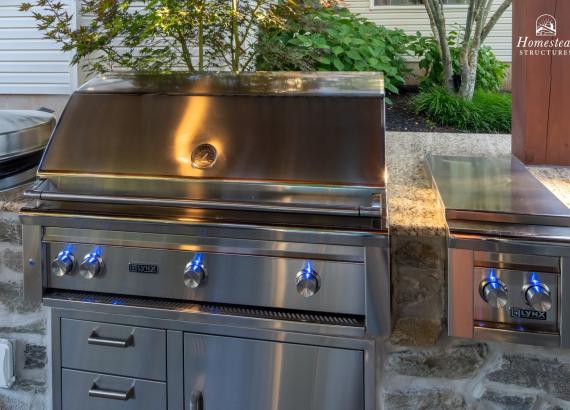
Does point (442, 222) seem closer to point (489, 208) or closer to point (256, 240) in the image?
point (489, 208)

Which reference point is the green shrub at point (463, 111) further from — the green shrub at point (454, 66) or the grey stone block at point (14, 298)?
the grey stone block at point (14, 298)

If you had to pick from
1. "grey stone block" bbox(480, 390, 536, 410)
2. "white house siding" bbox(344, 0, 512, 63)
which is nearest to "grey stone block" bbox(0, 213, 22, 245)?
"grey stone block" bbox(480, 390, 536, 410)

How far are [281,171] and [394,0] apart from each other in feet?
18.9

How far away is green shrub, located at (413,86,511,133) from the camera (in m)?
3.86

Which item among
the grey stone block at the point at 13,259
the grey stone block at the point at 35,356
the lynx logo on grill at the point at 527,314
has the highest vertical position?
the grey stone block at the point at 13,259

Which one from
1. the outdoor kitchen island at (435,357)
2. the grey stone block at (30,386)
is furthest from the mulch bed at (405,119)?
the grey stone block at (30,386)

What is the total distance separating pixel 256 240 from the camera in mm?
1463

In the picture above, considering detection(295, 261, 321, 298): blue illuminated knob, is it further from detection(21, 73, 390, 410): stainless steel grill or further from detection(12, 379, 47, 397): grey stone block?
detection(12, 379, 47, 397): grey stone block

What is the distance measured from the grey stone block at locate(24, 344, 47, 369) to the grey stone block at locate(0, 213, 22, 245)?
35cm

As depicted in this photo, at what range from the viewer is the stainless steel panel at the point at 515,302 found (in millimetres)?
1285

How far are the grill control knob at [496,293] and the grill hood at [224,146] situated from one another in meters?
0.37

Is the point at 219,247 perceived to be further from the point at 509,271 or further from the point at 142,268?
the point at 509,271

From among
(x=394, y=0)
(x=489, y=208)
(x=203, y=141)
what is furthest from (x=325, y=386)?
(x=394, y=0)
